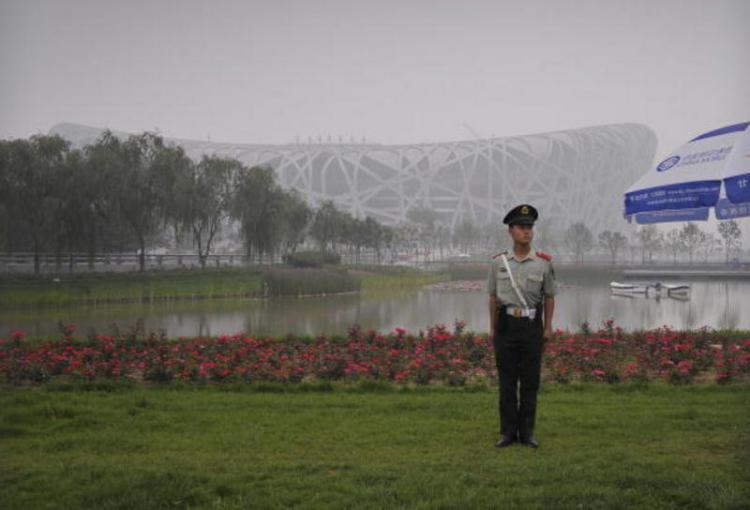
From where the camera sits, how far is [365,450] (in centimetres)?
434

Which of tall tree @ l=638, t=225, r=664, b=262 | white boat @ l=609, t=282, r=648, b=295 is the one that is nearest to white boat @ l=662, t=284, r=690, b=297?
white boat @ l=609, t=282, r=648, b=295

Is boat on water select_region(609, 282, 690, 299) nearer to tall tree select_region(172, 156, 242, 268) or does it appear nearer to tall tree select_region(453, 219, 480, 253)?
tall tree select_region(172, 156, 242, 268)

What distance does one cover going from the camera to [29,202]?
24500 mm

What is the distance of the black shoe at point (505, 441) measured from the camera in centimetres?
442

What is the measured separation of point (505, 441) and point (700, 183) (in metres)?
3.80

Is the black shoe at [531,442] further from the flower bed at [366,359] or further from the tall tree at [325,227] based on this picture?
the tall tree at [325,227]

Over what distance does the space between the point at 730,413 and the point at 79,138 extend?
116 m

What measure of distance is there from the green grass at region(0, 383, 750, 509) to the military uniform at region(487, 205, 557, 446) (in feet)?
0.73

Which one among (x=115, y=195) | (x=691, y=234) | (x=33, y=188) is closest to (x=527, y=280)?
(x=33, y=188)

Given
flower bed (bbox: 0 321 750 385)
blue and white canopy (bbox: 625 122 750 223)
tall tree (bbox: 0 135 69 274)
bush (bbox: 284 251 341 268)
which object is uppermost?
tall tree (bbox: 0 135 69 274)

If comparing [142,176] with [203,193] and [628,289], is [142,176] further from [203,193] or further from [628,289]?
[628,289]

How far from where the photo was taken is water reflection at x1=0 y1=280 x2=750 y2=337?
54.3ft

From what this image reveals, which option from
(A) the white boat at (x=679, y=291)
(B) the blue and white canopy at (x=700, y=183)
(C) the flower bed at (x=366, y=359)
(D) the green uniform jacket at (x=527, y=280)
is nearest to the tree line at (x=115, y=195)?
(C) the flower bed at (x=366, y=359)

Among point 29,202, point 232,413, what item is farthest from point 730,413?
point 29,202
